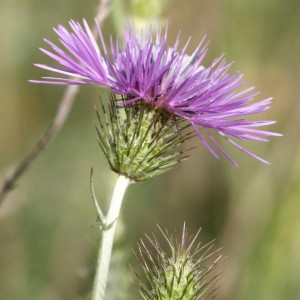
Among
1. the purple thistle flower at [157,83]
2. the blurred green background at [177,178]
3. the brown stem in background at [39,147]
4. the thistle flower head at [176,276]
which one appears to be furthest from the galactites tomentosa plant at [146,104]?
the blurred green background at [177,178]

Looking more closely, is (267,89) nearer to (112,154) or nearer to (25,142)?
(25,142)

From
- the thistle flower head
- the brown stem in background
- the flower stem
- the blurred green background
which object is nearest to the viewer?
the flower stem

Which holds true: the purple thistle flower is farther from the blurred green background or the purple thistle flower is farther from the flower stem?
the blurred green background

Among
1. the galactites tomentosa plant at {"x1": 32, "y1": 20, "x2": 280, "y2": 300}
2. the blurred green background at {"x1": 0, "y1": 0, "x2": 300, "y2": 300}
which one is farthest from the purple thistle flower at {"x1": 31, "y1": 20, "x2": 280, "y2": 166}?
the blurred green background at {"x1": 0, "y1": 0, "x2": 300, "y2": 300}

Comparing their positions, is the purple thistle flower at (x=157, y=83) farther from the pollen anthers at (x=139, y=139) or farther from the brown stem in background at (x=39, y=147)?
the brown stem in background at (x=39, y=147)

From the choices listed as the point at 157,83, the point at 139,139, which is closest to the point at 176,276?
the point at 139,139
